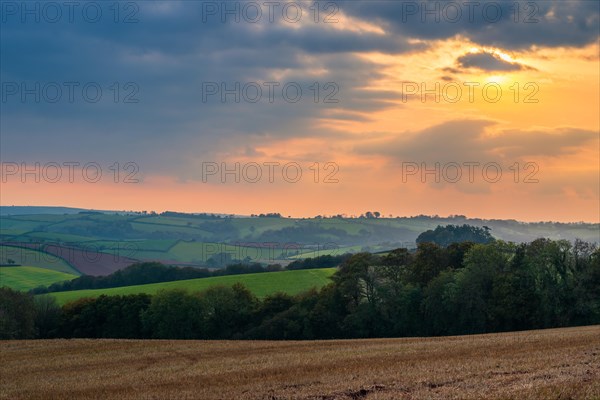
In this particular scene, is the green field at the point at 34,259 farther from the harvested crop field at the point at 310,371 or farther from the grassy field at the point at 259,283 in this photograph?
the harvested crop field at the point at 310,371

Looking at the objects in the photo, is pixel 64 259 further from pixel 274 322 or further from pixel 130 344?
pixel 130 344

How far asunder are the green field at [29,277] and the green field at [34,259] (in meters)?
4.22

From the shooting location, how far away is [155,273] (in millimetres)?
129875

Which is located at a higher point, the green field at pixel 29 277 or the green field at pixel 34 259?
the green field at pixel 34 259

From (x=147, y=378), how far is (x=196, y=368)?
12.1 feet

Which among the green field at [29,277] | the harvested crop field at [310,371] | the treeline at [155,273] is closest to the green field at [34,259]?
the green field at [29,277]

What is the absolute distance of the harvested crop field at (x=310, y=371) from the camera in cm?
2023

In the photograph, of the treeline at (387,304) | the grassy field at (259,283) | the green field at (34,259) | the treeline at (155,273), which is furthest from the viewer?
the green field at (34,259)

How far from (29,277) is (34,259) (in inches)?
772

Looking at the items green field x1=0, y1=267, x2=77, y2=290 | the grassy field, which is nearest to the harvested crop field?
the grassy field

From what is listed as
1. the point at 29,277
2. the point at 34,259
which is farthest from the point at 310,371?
the point at 34,259

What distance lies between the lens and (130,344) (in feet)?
167

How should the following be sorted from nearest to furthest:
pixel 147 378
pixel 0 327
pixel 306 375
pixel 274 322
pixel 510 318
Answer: pixel 306 375
pixel 147 378
pixel 510 318
pixel 0 327
pixel 274 322

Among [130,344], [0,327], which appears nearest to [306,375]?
[130,344]
